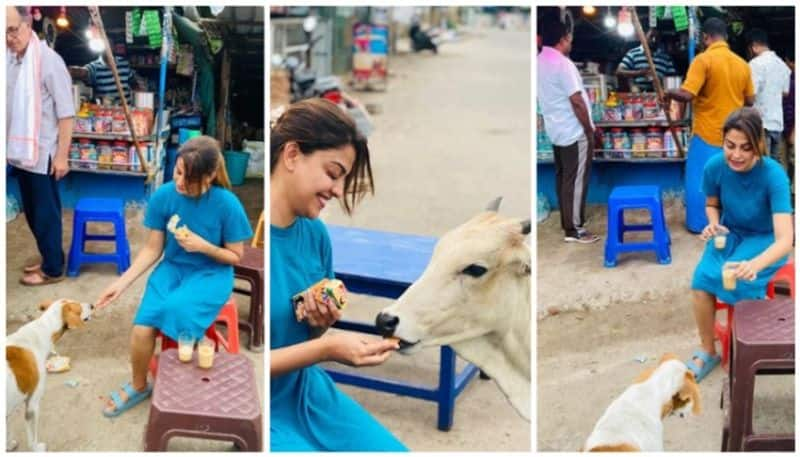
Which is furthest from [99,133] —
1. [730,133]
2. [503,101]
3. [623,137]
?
[503,101]

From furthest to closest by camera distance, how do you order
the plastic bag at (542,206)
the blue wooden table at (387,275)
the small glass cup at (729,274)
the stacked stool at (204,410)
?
the blue wooden table at (387,275)
the plastic bag at (542,206)
the small glass cup at (729,274)
the stacked stool at (204,410)

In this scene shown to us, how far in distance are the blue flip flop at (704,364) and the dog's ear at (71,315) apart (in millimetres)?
1532

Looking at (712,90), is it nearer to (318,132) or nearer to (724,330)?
(724,330)

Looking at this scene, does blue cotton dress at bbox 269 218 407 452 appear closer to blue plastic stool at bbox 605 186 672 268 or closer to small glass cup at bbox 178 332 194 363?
small glass cup at bbox 178 332 194 363

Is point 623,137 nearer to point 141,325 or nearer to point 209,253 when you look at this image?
point 209,253

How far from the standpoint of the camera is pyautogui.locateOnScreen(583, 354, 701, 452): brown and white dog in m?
2.37

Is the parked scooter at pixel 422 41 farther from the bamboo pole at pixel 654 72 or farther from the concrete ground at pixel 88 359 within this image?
the concrete ground at pixel 88 359

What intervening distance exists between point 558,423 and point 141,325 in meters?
1.08

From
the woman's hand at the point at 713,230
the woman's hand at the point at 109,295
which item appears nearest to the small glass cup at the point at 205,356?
the woman's hand at the point at 109,295

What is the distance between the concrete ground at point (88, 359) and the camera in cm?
258

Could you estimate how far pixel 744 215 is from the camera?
2447 millimetres

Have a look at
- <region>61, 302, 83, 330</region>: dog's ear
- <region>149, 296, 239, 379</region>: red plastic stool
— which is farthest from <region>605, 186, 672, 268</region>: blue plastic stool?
<region>61, 302, 83, 330</region>: dog's ear

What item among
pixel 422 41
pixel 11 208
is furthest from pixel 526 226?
pixel 422 41

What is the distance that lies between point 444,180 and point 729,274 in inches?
103
